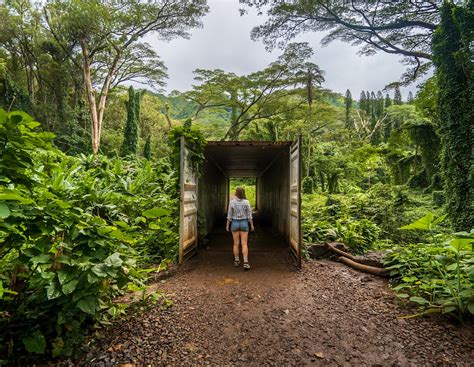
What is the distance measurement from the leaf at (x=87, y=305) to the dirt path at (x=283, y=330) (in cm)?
60

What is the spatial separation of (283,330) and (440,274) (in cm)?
223

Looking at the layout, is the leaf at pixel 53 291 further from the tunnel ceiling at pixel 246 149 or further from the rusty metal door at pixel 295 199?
the tunnel ceiling at pixel 246 149

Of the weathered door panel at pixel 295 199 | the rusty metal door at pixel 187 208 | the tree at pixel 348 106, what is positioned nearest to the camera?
the rusty metal door at pixel 187 208

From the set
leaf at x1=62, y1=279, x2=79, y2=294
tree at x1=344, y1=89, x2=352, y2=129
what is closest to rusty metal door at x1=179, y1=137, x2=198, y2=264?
leaf at x1=62, y1=279, x2=79, y2=294

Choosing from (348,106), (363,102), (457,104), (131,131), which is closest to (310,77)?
(457,104)

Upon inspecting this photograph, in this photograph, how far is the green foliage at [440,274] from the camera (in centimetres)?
273

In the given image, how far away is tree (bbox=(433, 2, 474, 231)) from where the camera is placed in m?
7.11

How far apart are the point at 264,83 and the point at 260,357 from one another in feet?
59.5

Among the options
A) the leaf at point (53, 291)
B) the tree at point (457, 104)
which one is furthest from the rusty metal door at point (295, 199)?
the tree at point (457, 104)

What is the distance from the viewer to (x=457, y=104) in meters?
7.48

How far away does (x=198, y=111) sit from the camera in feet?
70.5

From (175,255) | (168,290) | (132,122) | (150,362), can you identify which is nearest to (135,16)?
(132,122)

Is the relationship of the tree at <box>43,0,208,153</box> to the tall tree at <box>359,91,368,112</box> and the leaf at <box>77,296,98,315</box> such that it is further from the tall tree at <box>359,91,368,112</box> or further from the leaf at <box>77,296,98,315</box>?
the tall tree at <box>359,91,368,112</box>

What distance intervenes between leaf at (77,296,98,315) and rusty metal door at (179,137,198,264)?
8.99 ft
